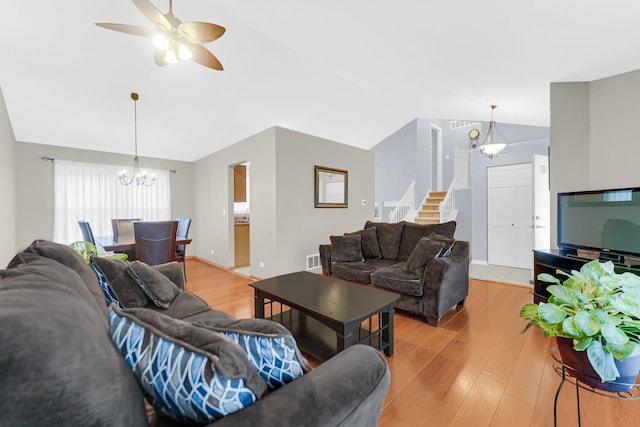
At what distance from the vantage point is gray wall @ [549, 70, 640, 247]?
2684mm

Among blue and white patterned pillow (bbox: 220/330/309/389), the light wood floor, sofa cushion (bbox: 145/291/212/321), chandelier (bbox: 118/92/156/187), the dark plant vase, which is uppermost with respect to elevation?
chandelier (bbox: 118/92/156/187)

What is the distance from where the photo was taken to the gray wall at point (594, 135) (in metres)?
2.68

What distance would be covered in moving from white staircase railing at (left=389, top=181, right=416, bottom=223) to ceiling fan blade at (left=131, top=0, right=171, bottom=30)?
548 centimetres

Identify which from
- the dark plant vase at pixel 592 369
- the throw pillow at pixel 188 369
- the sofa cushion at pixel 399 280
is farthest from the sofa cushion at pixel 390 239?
the throw pillow at pixel 188 369

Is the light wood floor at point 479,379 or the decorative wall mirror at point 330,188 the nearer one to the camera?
the light wood floor at point 479,379

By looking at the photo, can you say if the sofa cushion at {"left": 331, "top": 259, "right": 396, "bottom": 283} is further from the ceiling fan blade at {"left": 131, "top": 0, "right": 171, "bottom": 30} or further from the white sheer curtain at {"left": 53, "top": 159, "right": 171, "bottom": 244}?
the white sheer curtain at {"left": 53, "top": 159, "right": 171, "bottom": 244}

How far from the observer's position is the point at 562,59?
2.50m

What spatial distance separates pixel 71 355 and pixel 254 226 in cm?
392

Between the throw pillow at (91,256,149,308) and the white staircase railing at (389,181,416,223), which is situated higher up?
the white staircase railing at (389,181,416,223)

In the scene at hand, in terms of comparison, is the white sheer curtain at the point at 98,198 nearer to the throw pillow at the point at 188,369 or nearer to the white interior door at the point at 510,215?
the throw pillow at the point at 188,369

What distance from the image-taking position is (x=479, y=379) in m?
1.79

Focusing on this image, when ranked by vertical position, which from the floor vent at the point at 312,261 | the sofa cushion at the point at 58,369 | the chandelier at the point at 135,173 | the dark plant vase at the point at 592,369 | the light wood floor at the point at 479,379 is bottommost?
the light wood floor at the point at 479,379

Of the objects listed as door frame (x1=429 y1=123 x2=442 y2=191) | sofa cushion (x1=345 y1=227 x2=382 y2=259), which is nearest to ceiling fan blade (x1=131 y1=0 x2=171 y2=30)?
sofa cushion (x1=345 y1=227 x2=382 y2=259)

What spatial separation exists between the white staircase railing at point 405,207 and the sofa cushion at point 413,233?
267 cm
